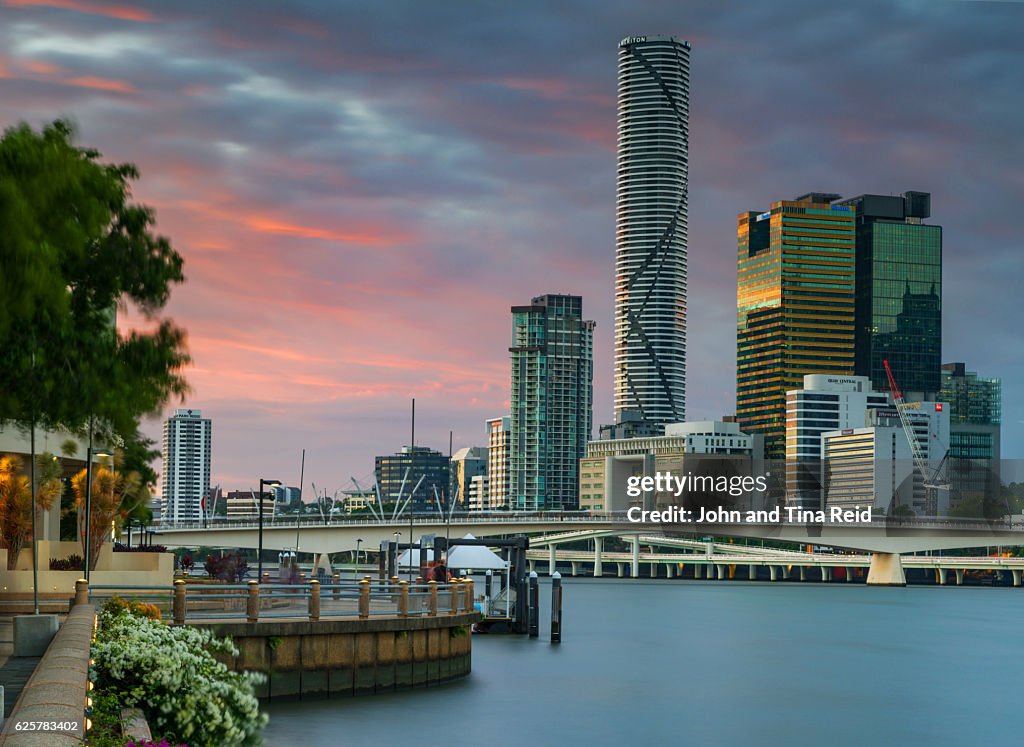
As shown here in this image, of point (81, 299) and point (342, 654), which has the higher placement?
point (81, 299)

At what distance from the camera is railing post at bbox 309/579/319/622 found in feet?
116

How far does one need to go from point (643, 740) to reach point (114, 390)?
23652 mm

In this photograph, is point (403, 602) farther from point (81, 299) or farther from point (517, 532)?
point (517, 532)

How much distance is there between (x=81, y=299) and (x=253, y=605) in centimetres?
1415

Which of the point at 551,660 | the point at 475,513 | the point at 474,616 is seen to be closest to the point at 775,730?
the point at 474,616

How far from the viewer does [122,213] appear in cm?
2180

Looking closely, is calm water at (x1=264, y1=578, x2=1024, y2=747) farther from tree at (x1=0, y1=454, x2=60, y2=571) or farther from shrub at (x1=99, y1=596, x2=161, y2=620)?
tree at (x1=0, y1=454, x2=60, y2=571)

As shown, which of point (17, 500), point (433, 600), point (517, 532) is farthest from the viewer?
point (517, 532)

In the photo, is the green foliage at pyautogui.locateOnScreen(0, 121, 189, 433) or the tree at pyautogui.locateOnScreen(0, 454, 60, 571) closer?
the green foliage at pyautogui.locateOnScreen(0, 121, 189, 433)

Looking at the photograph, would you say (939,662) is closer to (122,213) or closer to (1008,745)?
(1008,745)

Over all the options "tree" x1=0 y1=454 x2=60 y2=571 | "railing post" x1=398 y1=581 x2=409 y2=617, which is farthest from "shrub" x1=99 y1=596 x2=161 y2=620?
"tree" x1=0 y1=454 x2=60 y2=571

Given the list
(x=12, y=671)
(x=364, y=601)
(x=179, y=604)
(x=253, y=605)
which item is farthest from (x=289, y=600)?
(x=12, y=671)

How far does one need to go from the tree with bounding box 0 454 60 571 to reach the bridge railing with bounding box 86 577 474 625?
9665 mm

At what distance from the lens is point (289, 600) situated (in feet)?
125
